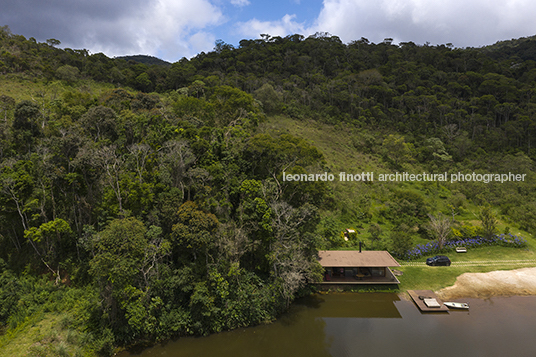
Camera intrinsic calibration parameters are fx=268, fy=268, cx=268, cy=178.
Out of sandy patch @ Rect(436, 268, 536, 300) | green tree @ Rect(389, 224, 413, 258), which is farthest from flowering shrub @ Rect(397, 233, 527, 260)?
sandy patch @ Rect(436, 268, 536, 300)

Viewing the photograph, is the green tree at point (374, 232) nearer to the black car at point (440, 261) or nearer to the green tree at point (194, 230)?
the black car at point (440, 261)

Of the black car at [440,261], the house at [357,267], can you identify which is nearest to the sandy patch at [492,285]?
the black car at [440,261]

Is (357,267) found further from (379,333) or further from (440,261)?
(440,261)

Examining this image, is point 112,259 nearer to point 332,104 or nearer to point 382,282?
point 382,282

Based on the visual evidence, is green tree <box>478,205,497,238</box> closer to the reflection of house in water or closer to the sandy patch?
the sandy patch

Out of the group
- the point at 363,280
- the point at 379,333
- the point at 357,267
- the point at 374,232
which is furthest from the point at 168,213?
the point at 374,232
